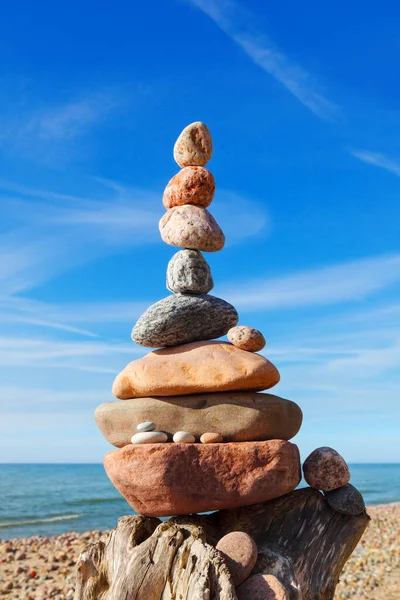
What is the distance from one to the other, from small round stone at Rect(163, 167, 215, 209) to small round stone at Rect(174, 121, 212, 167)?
14 cm

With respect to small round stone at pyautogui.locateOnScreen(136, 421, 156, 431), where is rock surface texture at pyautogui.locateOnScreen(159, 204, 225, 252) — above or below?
above

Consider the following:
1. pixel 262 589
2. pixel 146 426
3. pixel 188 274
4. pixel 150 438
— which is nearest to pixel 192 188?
pixel 188 274

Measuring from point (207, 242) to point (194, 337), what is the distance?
1.07 m

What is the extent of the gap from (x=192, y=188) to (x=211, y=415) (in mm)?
2575

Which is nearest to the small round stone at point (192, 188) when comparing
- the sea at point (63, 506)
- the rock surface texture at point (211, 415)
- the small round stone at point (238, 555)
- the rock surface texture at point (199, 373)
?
the rock surface texture at point (199, 373)

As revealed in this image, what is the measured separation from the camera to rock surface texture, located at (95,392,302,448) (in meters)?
6.54

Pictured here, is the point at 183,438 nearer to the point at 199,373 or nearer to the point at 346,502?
the point at 199,373

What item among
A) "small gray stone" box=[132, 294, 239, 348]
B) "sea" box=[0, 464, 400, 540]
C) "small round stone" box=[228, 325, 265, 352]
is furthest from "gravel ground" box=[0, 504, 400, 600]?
"small round stone" box=[228, 325, 265, 352]

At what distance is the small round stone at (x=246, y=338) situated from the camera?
22.5 feet

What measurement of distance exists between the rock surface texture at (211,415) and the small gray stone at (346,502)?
95 cm

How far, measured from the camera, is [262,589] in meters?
5.55

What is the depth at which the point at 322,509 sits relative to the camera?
7.04m

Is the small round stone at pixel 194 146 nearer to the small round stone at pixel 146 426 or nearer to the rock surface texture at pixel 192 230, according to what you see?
the rock surface texture at pixel 192 230

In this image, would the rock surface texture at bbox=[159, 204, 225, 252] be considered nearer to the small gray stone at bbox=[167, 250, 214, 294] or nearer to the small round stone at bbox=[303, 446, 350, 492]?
the small gray stone at bbox=[167, 250, 214, 294]
